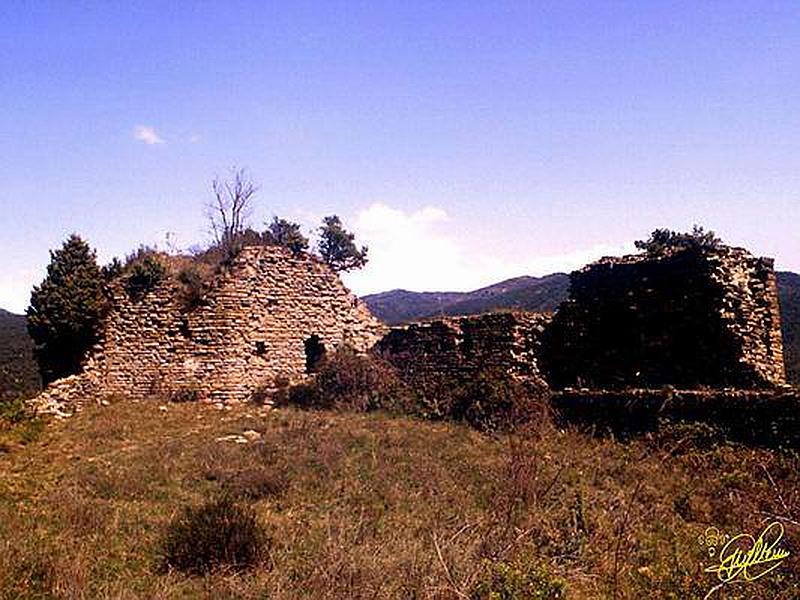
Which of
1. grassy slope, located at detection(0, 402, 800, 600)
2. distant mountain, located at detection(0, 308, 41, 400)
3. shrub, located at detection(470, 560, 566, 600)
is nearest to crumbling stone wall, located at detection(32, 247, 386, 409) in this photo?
distant mountain, located at detection(0, 308, 41, 400)

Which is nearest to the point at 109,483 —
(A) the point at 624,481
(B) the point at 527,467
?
(B) the point at 527,467

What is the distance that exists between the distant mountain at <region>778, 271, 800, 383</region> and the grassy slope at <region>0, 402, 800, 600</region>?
12.2 meters

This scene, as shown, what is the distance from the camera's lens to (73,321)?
16531mm

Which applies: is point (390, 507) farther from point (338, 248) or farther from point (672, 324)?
point (338, 248)

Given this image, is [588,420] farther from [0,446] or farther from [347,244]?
[347,244]

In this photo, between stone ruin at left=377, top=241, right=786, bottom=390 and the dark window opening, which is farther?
the dark window opening

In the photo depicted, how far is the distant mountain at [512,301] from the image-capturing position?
26.1 meters

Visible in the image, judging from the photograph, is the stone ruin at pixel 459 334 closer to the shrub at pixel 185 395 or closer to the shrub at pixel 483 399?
the shrub at pixel 185 395

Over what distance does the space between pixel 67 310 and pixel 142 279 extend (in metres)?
1.83

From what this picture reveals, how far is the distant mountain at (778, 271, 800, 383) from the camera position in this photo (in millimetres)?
21922
